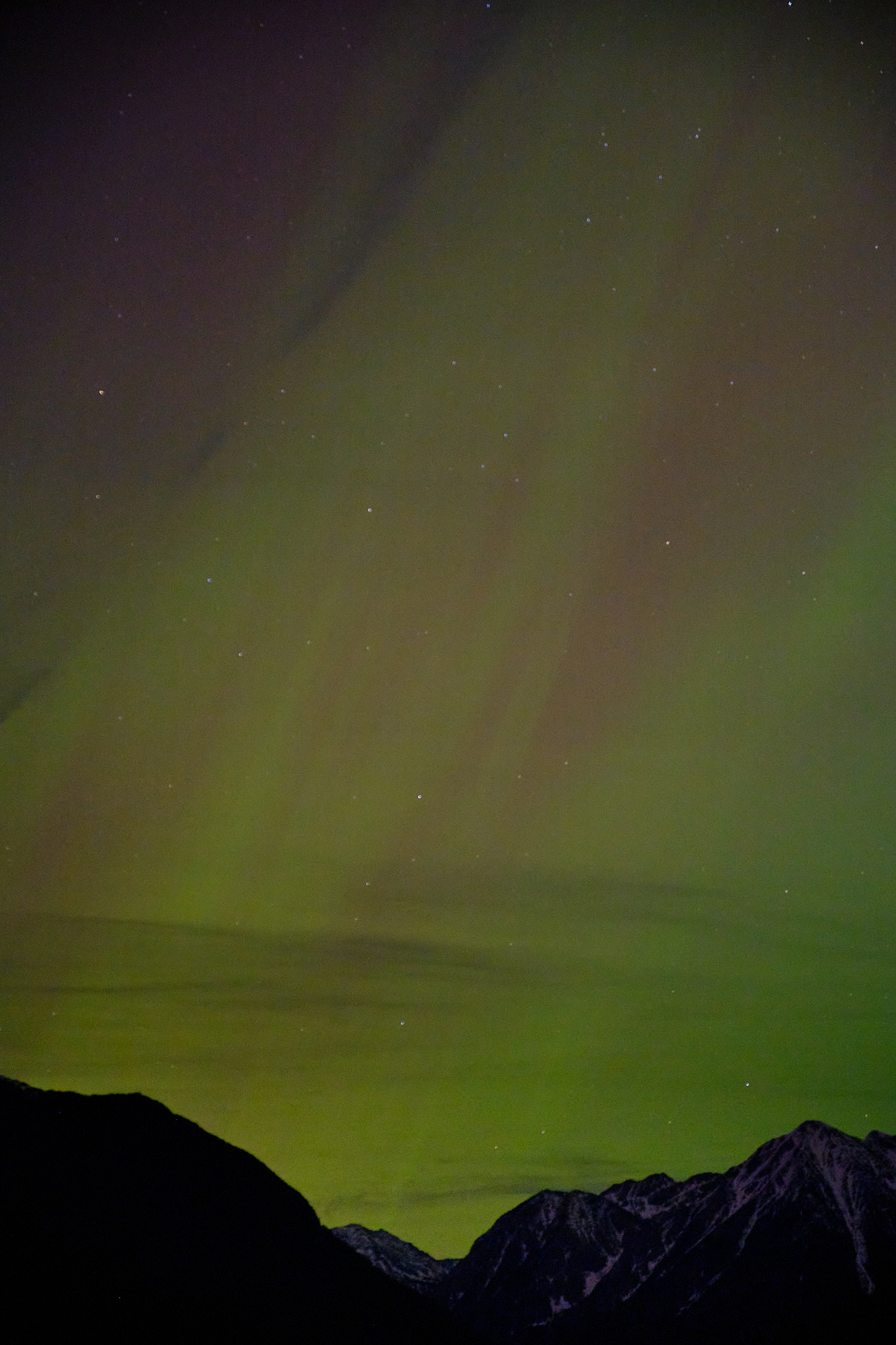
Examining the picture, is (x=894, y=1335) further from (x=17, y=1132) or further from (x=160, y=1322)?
(x=17, y=1132)

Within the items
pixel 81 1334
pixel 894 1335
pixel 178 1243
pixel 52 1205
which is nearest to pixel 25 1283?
pixel 81 1334

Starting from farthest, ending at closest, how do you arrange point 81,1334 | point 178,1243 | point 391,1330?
1. point 391,1330
2. point 178,1243
3. point 81,1334

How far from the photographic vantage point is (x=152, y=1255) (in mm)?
156625

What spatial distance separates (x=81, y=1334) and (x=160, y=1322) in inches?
670

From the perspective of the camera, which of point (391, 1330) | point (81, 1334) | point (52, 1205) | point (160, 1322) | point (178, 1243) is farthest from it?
point (391, 1330)

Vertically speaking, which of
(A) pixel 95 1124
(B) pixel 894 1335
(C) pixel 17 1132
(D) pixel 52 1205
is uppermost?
(B) pixel 894 1335

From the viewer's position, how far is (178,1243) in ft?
552

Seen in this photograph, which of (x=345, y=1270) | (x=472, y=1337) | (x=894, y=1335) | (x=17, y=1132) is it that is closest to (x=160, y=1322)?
(x=17, y=1132)

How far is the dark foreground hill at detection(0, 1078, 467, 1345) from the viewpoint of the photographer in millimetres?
129375

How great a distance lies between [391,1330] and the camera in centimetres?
18038

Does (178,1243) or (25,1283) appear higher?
(25,1283)

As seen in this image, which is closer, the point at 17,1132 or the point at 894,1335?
the point at 17,1132

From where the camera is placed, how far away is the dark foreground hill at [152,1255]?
424ft

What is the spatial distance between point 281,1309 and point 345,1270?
2367 cm
